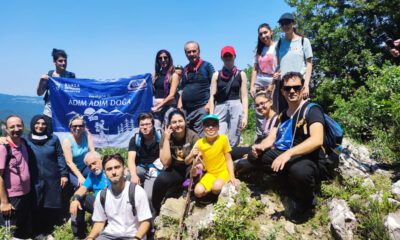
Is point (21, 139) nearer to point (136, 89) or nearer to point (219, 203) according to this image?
point (136, 89)

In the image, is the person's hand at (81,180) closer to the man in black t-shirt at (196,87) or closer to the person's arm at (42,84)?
the man in black t-shirt at (196,87)

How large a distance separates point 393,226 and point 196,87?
4225mm

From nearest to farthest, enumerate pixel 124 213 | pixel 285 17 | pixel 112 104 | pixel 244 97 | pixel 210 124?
1. pixel 124 213
2. pixel 210 124
3. pixel 285 17
4. pixel 244 97
5. pixel 112 104

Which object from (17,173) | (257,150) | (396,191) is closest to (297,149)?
(257,150)

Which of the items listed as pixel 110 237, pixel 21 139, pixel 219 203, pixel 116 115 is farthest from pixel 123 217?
pixel 116 115

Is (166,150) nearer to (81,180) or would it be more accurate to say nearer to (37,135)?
(81,180)

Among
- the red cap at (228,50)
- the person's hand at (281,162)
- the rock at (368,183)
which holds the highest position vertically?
the red cap at (228,50)

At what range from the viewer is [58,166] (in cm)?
686

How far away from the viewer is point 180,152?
18.5 feet

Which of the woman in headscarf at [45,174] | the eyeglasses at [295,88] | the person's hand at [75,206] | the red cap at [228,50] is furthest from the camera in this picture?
the woman in headscarf at [45,174]

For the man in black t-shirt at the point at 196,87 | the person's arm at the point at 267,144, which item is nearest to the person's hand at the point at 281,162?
the person's arm at the point at 267,144

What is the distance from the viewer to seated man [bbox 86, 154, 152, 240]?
15.7ft

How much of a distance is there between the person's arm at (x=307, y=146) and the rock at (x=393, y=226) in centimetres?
117

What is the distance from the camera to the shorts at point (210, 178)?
5297mm
